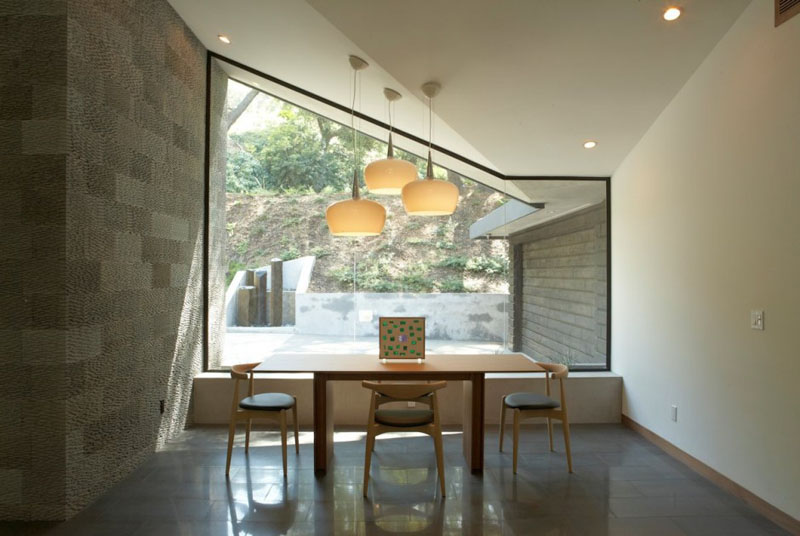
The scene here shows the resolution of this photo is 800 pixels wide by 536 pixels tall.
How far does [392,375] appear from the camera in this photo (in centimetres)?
381

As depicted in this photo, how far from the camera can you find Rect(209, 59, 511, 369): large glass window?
5363 millimetres

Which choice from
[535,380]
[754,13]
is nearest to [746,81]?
[754,13]

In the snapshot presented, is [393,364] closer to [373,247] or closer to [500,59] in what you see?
[373,247]

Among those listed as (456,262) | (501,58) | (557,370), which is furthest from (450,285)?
(501,58)

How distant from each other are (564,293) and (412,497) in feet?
9.20

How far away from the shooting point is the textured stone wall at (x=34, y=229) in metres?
3.03

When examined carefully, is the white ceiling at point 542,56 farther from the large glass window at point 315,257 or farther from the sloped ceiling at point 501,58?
the large glass window at point 315,257

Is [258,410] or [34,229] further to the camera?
[258,410]

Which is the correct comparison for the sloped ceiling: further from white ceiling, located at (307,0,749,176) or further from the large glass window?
the large glass window

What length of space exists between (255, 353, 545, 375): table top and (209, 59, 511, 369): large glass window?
39.1 inches

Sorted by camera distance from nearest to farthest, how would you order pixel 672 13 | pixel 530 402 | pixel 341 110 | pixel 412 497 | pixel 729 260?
pixel 672 13 < pixel 412 497 < pixel 729 260 < pixel 530 402 < pixel 341 110

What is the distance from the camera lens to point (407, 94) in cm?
445

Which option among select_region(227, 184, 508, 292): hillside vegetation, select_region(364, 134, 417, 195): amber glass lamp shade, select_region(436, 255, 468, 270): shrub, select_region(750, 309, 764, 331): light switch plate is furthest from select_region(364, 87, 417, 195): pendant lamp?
select_region(750, 309, 764, 331): light switch plate

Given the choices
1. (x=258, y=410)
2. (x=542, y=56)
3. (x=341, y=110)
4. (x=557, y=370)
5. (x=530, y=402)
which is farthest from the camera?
(x=341, y=110)
